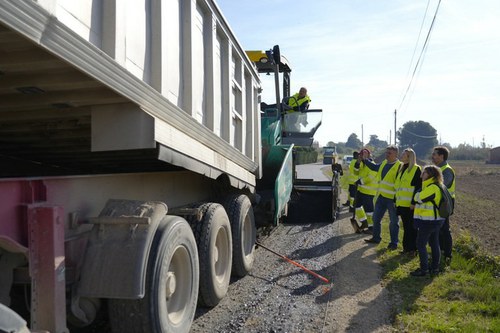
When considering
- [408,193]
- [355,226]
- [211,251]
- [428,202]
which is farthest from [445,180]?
[211,251]

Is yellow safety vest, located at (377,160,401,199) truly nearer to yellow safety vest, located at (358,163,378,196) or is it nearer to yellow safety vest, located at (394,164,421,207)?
yellow safety vest, located at (394,164,421,207)

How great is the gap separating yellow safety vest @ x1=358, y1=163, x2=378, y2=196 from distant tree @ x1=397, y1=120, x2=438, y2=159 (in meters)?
111

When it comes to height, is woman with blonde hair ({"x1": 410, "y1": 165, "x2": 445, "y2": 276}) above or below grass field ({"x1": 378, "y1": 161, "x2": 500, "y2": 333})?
above

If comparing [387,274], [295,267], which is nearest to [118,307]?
[295,267]

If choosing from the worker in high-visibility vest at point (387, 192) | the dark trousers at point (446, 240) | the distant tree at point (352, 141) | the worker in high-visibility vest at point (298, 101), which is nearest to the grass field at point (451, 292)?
the dark trousers at point (446, 240)

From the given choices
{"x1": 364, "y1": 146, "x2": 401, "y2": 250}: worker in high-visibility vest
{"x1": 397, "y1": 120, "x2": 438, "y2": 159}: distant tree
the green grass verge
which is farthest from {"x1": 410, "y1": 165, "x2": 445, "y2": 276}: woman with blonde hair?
{"x1": 397, "y1": 120, "x2": 438, "y2": 159}: distant tree

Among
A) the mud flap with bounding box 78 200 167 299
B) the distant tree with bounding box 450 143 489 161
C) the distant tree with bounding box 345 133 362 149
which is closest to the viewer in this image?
the mud flap with bounding box 78 200 167 299

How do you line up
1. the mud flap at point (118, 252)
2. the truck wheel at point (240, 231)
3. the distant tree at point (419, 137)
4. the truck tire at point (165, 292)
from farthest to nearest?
the distant tree at point (419, 137) → the truck wheel at point (240, 231) → the truck tire at point (165, 292) → the mud flap at point (118, 252)

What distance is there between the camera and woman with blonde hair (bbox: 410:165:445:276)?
598cm

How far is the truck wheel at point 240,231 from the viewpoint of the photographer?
5.57 m

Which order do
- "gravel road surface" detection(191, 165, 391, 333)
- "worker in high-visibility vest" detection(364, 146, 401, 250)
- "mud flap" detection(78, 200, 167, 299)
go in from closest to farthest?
1. "mud flap" detection(78, 200, 167, 299)
2. "gravel road surface" detection(191, 165, 391, 333)
3. "worker in high-visibility vest" detection(364, 146, 401, 250)

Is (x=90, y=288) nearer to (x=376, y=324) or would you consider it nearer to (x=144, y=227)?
(x=144, y=227)

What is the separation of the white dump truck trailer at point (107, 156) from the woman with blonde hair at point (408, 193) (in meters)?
3.71

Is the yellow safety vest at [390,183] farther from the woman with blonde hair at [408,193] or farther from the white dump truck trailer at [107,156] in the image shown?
the white dump truck trailer at [107,156]
